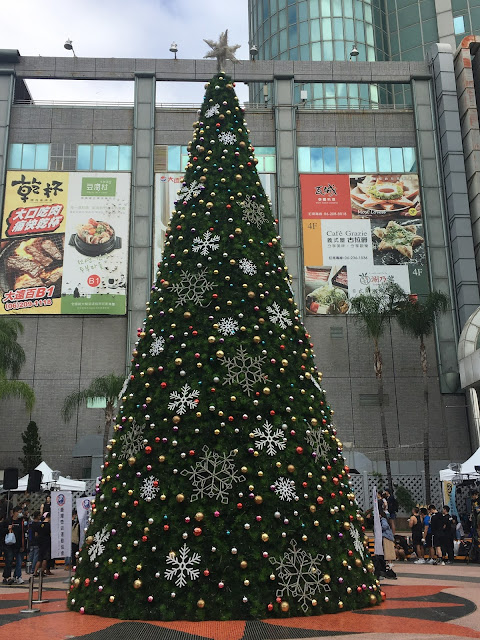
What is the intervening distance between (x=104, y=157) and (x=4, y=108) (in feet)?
21.8

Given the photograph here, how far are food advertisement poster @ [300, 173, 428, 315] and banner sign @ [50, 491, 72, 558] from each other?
83.2ft

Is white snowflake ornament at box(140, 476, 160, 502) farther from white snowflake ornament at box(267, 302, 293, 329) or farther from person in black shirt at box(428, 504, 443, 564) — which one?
person in black shirt at box(428, 504, 443, 564)

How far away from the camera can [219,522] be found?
7047 mm

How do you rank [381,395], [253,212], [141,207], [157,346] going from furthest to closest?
[141,207] → [381,395] → [253,212] → [157,346]

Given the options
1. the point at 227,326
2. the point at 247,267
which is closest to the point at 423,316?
the point at 247,267

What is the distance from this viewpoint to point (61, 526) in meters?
10.5

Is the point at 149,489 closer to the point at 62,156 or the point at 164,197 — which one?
the point at 164,197

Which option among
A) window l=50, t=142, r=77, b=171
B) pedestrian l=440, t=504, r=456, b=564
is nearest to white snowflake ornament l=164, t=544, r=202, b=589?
pedestrian l=440, t=504, r=456, b=564

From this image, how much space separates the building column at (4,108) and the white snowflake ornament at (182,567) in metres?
33.0

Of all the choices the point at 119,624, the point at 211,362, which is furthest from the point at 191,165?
the point at 119,624

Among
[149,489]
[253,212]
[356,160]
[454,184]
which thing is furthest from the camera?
[356,160]

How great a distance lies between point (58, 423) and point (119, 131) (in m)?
17.4

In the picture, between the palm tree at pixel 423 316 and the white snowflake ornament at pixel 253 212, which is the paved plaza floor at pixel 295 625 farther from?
the palm tree at pixel 423 316

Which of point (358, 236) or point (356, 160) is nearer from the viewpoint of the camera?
point (358, 236)
